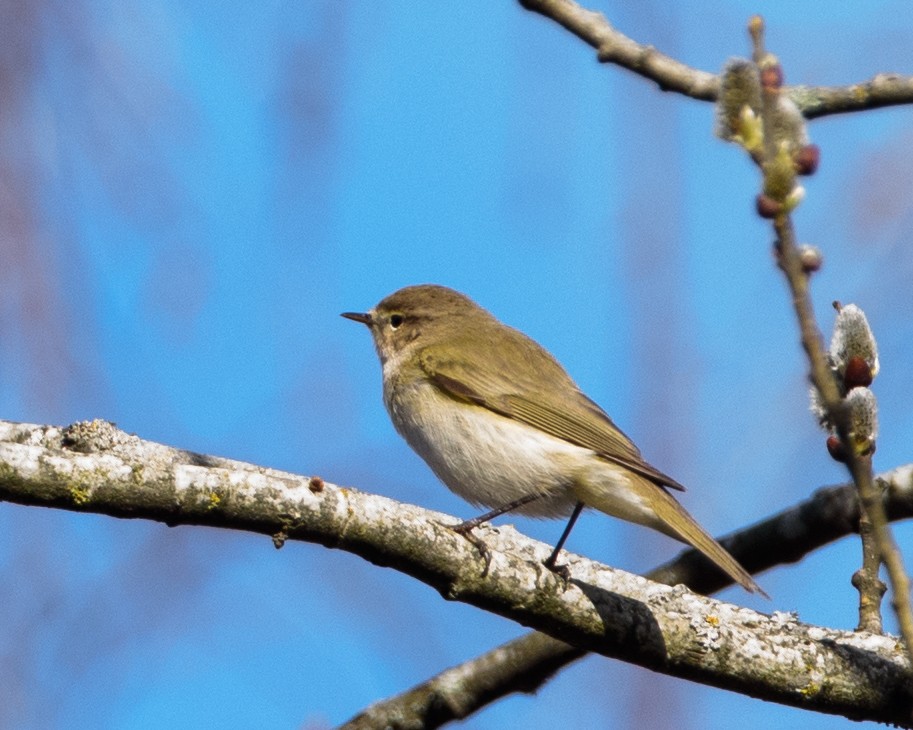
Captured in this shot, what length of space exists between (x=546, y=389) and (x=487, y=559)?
93.5 inches

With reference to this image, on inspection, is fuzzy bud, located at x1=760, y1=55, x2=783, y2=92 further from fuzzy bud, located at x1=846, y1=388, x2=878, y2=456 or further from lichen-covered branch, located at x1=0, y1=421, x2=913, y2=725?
lichen-covered branch, located at x1=0, y1=421, x2=913, y2=725

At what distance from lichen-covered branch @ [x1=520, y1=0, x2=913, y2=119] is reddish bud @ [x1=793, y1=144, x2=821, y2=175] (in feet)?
3.35

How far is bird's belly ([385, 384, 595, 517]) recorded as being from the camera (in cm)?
496

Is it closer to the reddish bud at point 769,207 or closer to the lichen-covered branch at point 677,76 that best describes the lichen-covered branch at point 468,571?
the lichen-covered branch at point 677,76

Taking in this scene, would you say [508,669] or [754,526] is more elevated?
[754,526]

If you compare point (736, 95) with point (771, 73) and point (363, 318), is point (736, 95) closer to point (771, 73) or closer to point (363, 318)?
point (771, 73)

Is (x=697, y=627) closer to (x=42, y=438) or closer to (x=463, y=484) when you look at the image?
(x=463, y=484)

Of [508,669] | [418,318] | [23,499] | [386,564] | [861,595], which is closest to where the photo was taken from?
[23,499]

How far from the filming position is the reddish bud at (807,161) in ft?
6.33

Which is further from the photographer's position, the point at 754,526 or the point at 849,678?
the point at 754,526

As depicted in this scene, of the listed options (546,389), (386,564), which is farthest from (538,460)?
(386,564)

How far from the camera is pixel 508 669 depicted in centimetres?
462

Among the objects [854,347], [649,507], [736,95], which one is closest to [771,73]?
[736,95]

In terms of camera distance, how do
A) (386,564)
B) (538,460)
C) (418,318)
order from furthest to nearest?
(418,318) < (538,460) < (386,564)
